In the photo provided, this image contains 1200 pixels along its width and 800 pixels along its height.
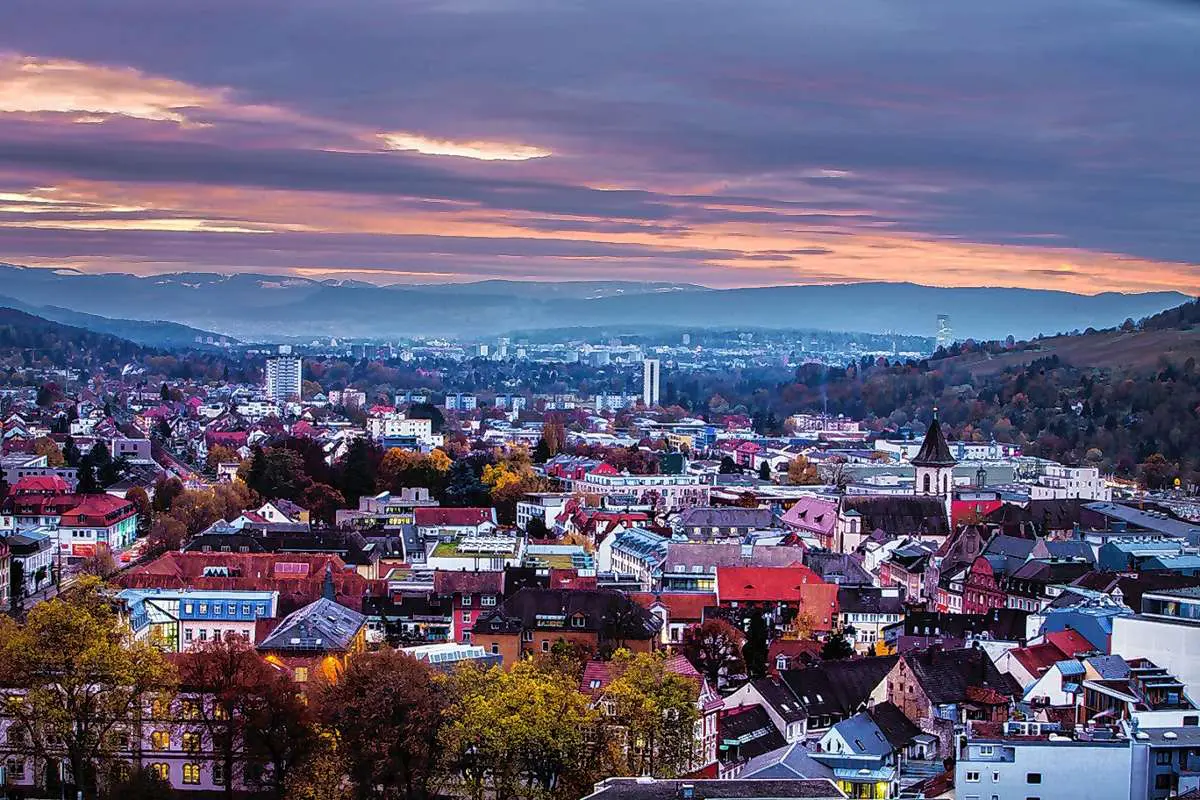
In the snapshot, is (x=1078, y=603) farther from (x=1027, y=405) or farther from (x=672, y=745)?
(x=1027, y=405)

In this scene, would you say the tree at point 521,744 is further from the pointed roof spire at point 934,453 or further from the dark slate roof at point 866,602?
the pointed roof spire at point 934,453

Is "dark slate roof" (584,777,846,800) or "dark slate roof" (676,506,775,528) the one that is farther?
"dark slate roof" (676,506,775,528)

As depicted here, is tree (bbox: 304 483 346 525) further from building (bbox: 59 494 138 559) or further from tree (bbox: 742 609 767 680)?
tree (bbox: 742 609 767 680)

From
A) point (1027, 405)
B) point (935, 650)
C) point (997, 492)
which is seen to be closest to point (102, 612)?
point (935, 650)

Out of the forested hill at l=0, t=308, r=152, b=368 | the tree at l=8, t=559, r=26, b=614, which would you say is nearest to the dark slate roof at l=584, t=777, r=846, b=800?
the tree at l=8, t=559, r=26, b=614

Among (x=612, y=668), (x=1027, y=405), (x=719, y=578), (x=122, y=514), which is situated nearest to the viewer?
(x=612, y=668)

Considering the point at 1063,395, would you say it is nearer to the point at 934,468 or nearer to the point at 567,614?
the point at 934,468
